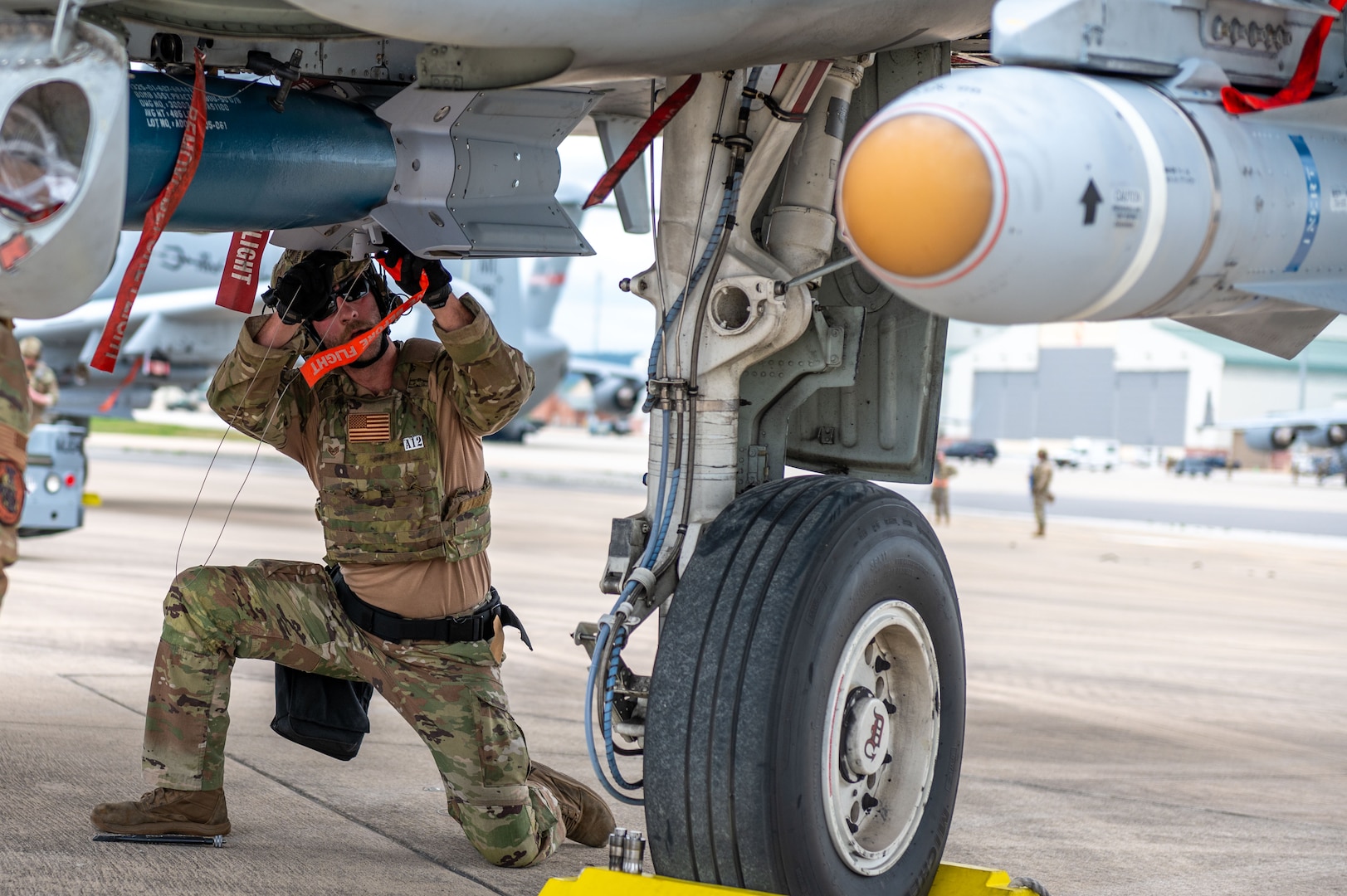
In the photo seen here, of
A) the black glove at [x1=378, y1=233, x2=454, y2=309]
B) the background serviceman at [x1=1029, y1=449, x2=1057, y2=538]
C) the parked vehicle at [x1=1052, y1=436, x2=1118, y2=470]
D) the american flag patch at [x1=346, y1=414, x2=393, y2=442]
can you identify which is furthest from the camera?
the parked vehicle at [x1=1052, y1=436, x2=1118, y2=470]

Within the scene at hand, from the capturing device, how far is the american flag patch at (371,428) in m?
4.05

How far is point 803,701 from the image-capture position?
305 cm

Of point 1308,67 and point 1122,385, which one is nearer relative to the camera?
point 1308,67

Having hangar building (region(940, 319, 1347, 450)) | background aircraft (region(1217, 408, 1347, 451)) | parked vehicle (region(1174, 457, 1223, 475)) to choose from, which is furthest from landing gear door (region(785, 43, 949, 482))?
hangar building (region(940, 319, 1347, 450))

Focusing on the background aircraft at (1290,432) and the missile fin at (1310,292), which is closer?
the missile fin at (1310,292)

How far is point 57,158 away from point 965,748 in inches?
188

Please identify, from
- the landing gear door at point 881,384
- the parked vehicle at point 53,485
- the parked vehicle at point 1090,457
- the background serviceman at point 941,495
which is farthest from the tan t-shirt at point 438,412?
the parked vehicle at point 1090,457

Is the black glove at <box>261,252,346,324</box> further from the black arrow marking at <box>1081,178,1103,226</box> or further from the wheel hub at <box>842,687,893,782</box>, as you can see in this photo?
the black arrow marking at <box>1081,178,1103,226</box>

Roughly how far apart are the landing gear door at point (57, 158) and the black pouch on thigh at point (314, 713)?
6.25ft

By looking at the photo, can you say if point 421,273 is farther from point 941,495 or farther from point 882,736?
point 941,495

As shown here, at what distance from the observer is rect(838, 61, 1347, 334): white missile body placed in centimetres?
221

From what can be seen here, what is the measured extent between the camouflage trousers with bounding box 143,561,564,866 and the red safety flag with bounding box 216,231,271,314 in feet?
2.62

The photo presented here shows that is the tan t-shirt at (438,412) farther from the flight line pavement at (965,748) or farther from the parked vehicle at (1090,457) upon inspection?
the parked vehicle at (1090,457)

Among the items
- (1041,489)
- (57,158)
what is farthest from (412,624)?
(1041,489)
